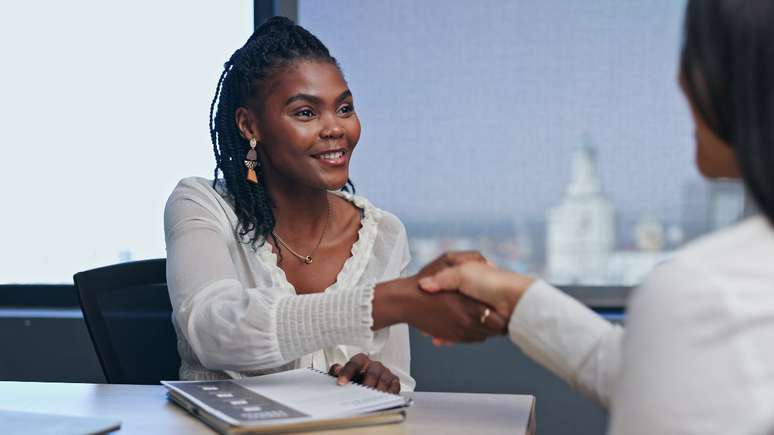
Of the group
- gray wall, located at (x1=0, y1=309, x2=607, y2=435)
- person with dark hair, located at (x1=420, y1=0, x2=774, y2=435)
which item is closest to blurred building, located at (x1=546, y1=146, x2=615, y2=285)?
gray wall, located at (x1=0, y1=309, x2=607, y2=435)

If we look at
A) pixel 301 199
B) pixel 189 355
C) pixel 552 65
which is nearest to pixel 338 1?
pixel 552 65

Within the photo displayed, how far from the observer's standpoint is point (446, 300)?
1.50m

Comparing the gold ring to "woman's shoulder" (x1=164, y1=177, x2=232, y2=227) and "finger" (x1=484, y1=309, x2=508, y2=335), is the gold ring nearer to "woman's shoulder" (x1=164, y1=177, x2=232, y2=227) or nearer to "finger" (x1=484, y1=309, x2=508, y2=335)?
"finger" (x1=484, y1=309, x2=508, y2=335)

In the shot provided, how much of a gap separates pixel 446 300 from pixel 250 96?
85cm

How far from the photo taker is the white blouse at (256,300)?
4.95ft

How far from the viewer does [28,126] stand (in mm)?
3008

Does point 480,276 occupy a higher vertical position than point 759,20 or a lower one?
lower

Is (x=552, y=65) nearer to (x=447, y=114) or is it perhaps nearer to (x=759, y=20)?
(x=447, y=114)

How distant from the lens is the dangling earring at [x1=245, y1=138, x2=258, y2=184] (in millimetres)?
2104

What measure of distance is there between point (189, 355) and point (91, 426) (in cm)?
65

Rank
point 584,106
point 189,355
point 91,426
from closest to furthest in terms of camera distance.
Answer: point 91,426 → point 189,355 → point 584,106

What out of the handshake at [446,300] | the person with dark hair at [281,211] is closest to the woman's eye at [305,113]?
the person with dark hair at [281,211]

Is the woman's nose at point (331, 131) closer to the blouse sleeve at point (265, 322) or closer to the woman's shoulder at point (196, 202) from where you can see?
the woman's shoulder at point (196, 202)

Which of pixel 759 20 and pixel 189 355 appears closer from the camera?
pixel 759 20
